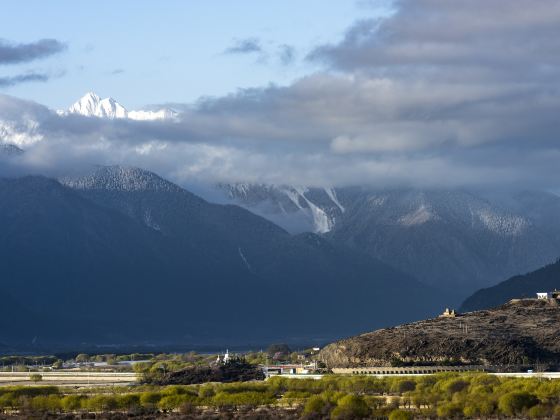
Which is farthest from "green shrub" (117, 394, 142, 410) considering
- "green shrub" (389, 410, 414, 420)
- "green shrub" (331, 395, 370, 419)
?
"green shrub" (389, 410, 414, 420)

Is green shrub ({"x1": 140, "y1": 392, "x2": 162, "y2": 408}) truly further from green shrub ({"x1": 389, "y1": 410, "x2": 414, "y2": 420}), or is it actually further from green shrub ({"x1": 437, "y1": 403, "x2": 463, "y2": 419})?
green shrub ({"x1": 389, "y1": 410, "x2": 414, "y2": 420})

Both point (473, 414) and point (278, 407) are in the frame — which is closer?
point (473, 414)

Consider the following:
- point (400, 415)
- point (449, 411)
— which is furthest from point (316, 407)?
point (400, 415)

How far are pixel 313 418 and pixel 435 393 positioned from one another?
2477 centimetres

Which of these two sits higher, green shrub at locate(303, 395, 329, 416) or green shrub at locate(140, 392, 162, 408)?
green shrub at locate(140, 392, 162, 408)

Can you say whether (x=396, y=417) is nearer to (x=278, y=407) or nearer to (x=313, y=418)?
(x=313, y=418)

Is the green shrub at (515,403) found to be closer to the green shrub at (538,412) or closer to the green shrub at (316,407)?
the green shrub at (538,412)

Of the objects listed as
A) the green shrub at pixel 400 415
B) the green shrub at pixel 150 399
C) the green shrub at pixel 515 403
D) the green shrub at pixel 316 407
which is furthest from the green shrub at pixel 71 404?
the green shrub at pixel 515 403

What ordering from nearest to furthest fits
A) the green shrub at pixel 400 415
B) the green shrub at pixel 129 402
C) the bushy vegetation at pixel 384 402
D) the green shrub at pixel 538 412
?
the green shrub at pixel 400 415 → the green shrub at pixel 538 412 → the bushy vegetation at pixel 384 402 → the green shrub at pixel 129 402

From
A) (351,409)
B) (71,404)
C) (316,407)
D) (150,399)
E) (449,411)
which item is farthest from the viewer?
(71,404)

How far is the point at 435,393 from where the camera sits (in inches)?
7470

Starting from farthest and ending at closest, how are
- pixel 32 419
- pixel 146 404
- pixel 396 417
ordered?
1. pixel 146 404
2. pixel 32 419
3. pixel 396 417

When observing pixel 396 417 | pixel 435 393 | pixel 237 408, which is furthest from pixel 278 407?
pixel 396 417

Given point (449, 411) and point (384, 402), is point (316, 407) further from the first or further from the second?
point (449, 411)
